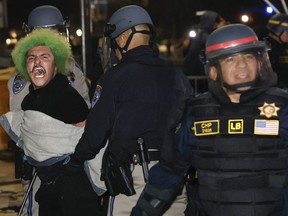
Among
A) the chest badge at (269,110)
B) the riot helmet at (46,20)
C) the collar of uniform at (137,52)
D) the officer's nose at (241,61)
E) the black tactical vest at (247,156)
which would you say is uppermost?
the riot helmet at (46,20)

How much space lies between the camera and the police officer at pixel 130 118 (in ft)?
14.2

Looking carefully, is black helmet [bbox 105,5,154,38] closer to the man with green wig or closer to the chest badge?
the man with green wig

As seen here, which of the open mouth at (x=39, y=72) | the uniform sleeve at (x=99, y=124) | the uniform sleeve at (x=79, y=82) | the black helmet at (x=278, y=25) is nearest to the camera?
the uniform sleeve at (x=99, y=124)

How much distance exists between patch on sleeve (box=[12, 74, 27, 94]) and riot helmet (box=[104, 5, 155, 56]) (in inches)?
34.9

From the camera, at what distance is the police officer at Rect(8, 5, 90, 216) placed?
4.98 metres

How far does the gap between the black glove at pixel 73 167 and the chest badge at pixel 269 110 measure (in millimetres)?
1451

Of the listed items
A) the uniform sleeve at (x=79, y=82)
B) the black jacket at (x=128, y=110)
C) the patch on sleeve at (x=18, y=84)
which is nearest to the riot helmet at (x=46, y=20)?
the uniform sleeve at (x=79, y=82)

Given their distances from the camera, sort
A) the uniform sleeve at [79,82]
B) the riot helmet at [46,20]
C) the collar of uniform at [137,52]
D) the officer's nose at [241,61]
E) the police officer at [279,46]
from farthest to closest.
A: the police officer at [279,46], the riot helmet at [46,20], the uniform sleeve at [79,82], the collar of uniform at [137,52], the officer's nose at [241,61]

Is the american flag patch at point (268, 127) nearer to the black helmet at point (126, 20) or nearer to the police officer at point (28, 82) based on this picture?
the black helmet at point (126, 20)

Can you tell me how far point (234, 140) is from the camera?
3535 mm

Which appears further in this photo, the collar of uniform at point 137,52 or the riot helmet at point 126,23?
the riot helmet at point 126,23

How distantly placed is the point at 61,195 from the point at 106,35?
43.1 inches

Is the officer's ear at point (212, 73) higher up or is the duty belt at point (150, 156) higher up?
the officer's ear at point (212, 73)

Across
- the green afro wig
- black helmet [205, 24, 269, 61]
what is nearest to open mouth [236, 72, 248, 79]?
black helmet [205, 24, 269, 61]
